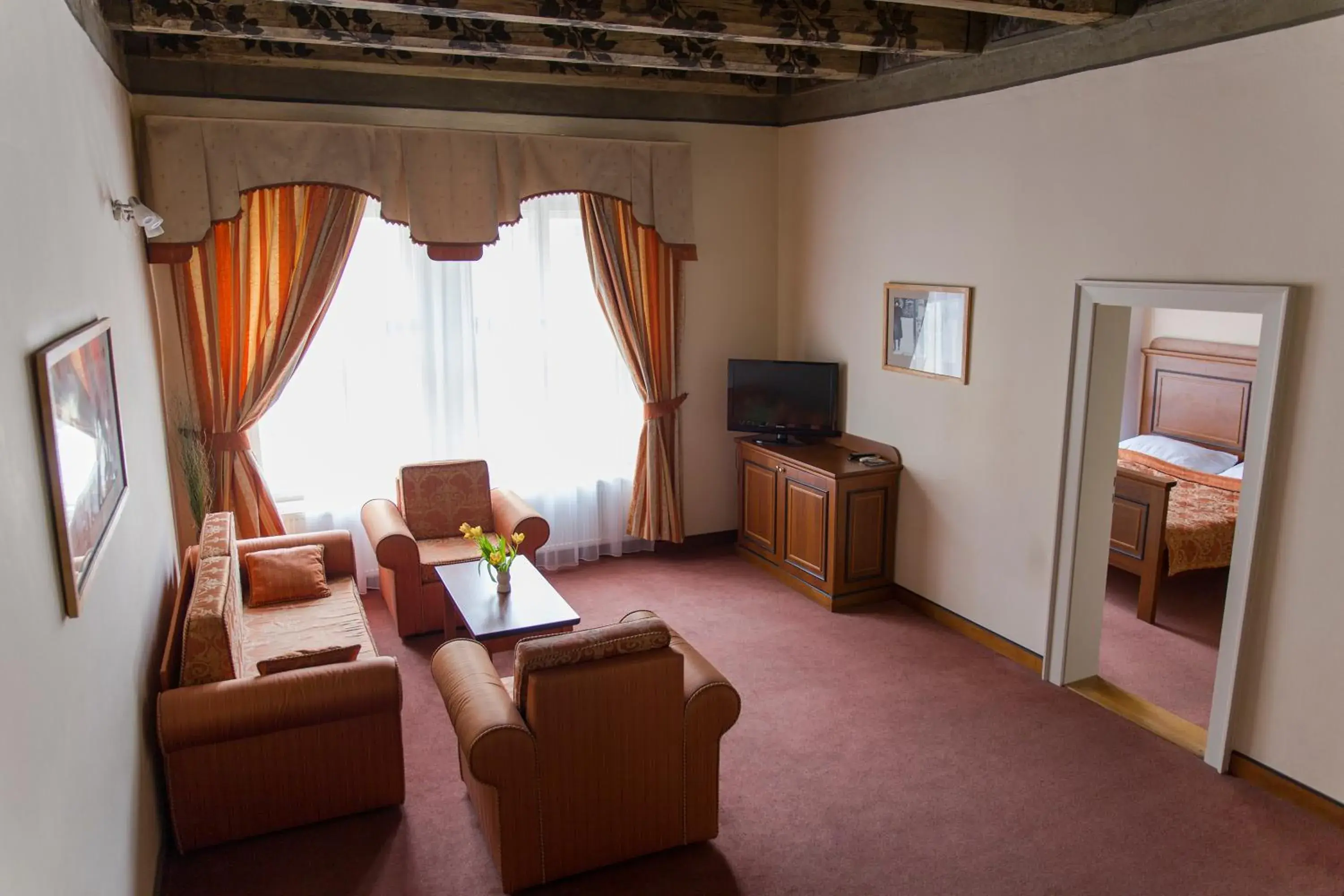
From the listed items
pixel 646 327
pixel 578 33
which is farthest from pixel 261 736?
pixel 646 327

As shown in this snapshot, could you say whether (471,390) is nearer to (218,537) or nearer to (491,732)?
(218,537)

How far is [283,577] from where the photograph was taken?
4.53 metres

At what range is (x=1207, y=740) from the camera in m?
3.78

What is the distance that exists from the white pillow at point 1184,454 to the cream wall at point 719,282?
2633 mm

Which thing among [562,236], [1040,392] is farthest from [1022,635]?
[562,236]

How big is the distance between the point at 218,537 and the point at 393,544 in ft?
2.90

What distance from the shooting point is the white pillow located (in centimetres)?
615

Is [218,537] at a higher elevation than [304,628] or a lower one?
Result: higher

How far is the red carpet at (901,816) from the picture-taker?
3115 millimetres

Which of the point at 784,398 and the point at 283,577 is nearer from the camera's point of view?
the point at 283,577

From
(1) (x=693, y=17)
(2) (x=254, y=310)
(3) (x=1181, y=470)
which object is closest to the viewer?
(1) (x=693, y=17)

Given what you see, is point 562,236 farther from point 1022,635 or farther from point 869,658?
point 1022,635

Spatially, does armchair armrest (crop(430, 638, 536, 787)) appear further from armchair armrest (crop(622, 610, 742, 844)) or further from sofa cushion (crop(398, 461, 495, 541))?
sofa cushion (crop(398, 461, 495, 541))

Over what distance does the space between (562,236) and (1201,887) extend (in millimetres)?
4460
